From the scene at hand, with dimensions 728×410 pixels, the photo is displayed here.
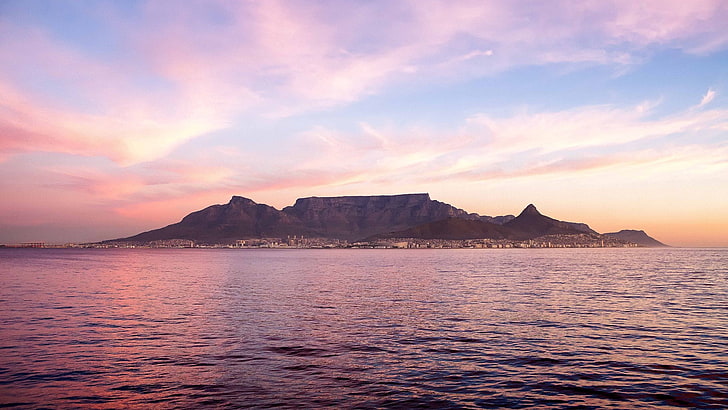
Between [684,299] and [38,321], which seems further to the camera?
[684,299]

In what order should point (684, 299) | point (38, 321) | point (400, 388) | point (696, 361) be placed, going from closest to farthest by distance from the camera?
point (400, 388)
point (696, 361)
point (38, 321)
point (684, 299)

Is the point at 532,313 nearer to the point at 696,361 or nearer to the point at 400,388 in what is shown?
the point at 696,361

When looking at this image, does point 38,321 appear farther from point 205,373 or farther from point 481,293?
point 481,293

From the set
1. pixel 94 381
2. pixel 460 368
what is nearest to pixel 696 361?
pixel 460 368

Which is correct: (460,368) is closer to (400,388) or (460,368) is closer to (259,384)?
(400,388)

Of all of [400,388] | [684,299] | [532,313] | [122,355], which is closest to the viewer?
[400,388]

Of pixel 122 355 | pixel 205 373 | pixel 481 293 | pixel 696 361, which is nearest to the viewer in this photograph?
pixel 205 373

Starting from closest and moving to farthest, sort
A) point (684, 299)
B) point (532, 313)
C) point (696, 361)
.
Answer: point (696, 361) → point (532, 313) → point (684, 299)

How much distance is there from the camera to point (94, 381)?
24.4 metres

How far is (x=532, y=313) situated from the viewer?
4794cm

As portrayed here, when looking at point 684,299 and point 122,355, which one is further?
point 684,299

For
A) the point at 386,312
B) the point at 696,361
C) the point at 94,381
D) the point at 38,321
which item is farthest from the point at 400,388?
the point at 38,321

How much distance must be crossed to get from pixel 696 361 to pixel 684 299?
123ft

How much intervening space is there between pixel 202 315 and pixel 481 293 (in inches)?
1467
